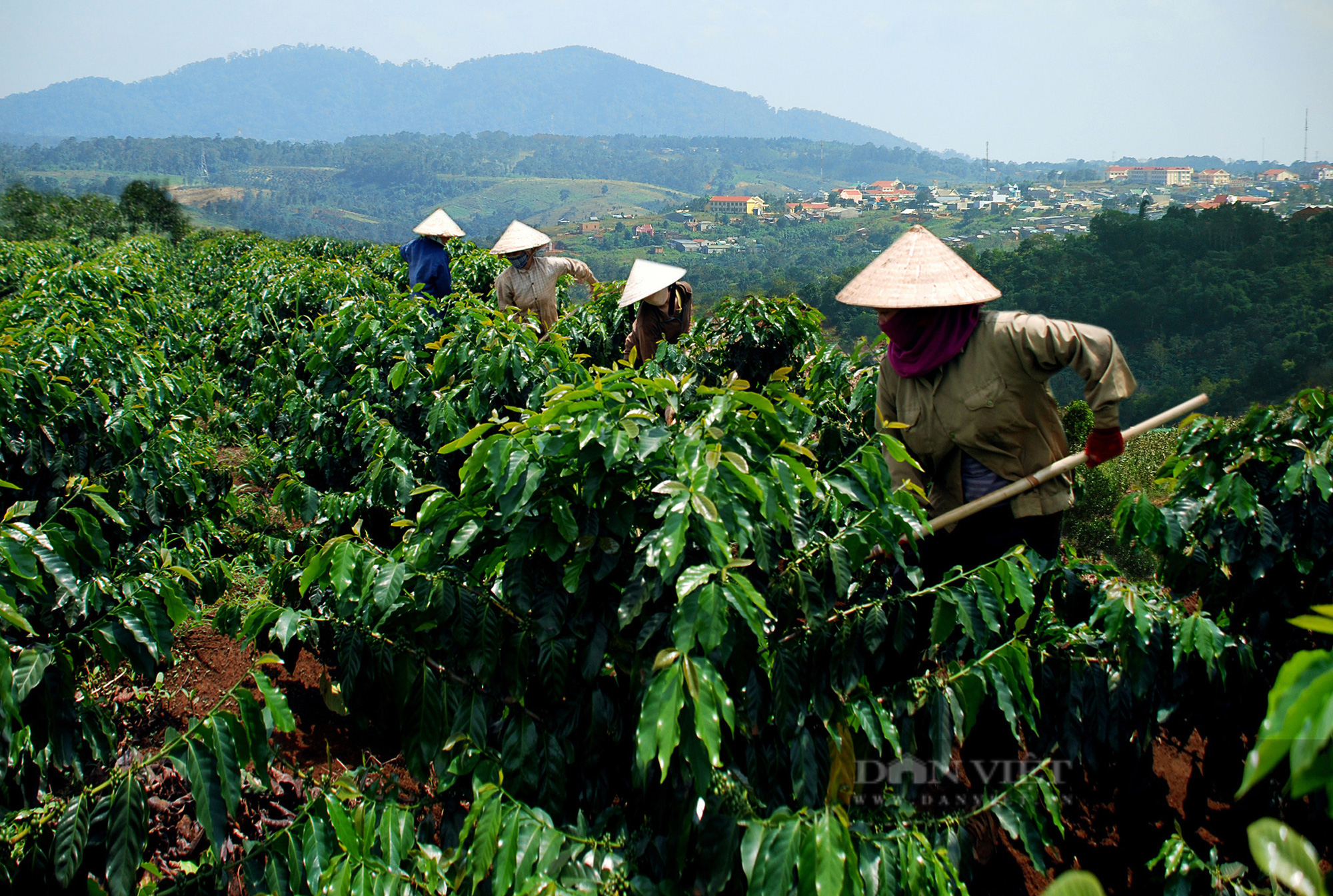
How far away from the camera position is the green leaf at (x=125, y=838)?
1.87m

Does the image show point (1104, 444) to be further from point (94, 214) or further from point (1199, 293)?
point (1199, 293)

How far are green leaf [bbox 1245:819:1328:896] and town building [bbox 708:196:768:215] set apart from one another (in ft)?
481

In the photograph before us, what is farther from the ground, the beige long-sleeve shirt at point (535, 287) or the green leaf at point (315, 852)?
the beige long-sleeve shirt at point (535, 287)

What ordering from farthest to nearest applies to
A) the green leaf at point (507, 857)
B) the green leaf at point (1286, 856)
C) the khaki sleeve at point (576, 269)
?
the khaki sleeve at point (576, 269) < the green leaf at point (507, 857) < the green leaf at point (1286, 856)

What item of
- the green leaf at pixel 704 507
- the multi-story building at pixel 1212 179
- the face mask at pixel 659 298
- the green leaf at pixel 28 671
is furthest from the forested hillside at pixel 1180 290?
the multi-story building at pixel 1212 179

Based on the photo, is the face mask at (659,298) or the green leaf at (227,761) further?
the face mask at (659,298)

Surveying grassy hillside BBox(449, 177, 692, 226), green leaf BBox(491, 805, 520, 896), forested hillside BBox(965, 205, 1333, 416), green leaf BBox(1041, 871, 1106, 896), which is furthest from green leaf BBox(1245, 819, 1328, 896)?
grassy hillside BBox(449, 177, 692, 226)

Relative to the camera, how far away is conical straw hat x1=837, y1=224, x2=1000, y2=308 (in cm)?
308

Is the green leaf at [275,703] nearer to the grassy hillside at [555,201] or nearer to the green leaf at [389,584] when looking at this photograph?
the green leaf at [389,584]

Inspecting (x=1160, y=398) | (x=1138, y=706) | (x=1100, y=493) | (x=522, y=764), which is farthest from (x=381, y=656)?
(x=1160, y=398)

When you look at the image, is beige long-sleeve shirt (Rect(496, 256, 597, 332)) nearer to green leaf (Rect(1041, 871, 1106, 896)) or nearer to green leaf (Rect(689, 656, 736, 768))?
green leaf (Rect(689, 656, 736, 768))

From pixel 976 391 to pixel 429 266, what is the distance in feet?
20.1

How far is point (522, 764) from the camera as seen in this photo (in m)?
→ 2.13

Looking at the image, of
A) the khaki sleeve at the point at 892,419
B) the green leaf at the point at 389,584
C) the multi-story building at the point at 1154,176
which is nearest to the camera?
the green leaf at the point at 389,584
